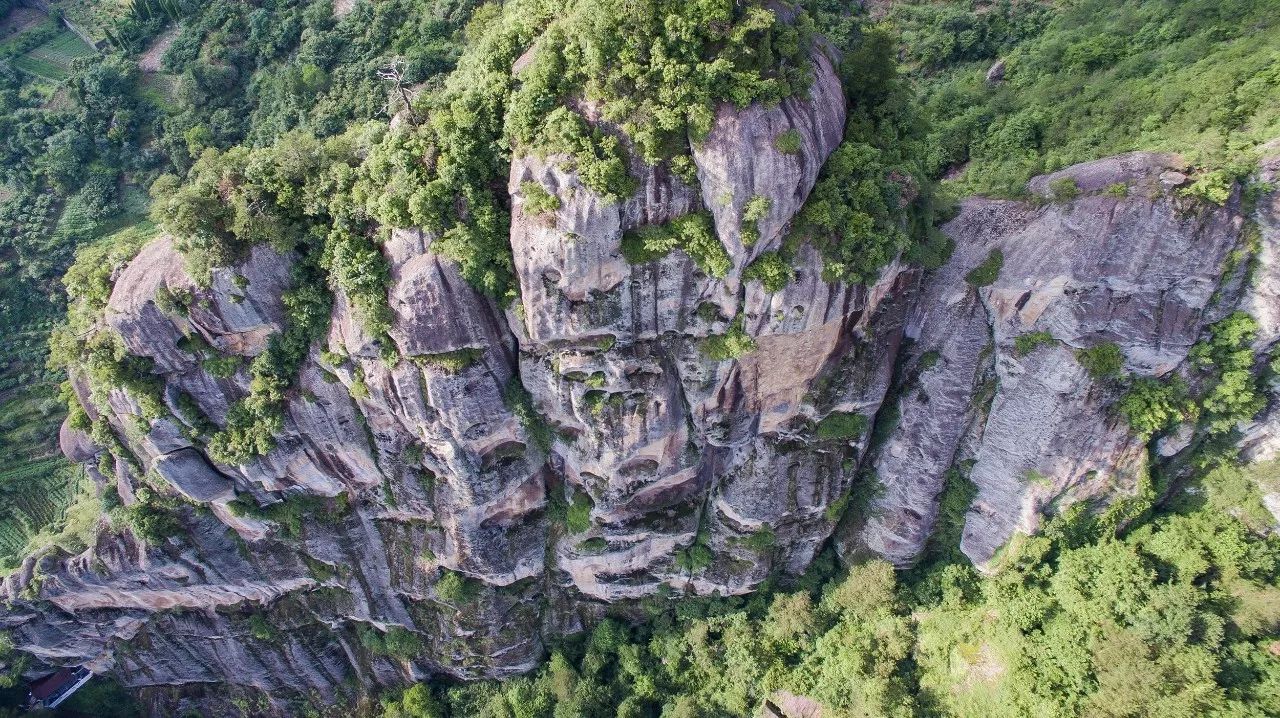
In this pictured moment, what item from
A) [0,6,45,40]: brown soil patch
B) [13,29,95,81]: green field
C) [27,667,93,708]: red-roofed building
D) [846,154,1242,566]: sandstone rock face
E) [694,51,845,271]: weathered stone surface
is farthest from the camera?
[0,6,45,40]: brown soil patch

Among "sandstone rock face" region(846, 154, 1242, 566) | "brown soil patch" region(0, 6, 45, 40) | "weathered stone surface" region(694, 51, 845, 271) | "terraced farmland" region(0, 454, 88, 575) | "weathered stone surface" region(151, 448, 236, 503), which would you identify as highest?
"brown soil patch" region(0, 6, 45, 40)

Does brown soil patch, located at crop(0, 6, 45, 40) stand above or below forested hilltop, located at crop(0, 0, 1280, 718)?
above

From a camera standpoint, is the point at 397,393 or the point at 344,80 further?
the point at 344,80

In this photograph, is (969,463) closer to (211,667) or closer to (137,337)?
(137,337)

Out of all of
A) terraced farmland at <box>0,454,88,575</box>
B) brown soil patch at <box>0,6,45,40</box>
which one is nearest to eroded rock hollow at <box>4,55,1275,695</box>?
terraced farmland at <box>0,454,88,575</box>

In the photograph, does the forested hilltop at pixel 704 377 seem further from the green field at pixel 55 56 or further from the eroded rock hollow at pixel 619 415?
the green field at pixel 55 56

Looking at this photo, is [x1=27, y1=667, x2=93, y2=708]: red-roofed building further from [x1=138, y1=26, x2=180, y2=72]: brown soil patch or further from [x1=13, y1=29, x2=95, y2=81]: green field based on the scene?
[x1=13, y1=29, x2=95, y2=81]: green field

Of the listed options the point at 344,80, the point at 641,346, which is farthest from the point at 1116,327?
the point at 344,80

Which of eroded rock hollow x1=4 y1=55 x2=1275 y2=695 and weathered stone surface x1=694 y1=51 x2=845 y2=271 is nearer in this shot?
weathered stone surface x1=694 y1=51 x2=845 y2=271
